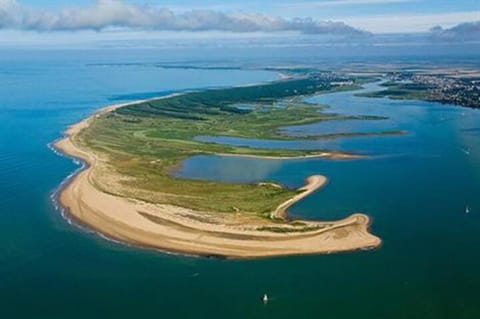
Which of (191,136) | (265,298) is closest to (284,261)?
(265,298)

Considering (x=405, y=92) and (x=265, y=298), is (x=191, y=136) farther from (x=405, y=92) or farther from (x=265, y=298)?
(x=405, y=92)

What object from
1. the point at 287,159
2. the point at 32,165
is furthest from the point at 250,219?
the point at 32,165

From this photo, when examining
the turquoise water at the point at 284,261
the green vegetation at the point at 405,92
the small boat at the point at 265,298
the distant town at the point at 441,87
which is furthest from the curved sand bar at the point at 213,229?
the green vegetation at the point at 405,92

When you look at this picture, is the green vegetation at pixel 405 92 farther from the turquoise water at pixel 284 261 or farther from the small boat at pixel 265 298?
the small boat at pixel 265 298

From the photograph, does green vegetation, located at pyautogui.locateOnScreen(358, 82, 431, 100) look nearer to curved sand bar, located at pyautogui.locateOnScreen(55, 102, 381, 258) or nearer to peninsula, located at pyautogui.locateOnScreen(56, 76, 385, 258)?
peninsula, located at pyautogui.locateOnScreen(56, 76, 385, 258)

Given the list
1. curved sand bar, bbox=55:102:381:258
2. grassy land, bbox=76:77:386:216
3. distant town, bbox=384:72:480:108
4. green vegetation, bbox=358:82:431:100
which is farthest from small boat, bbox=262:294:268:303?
green vegetation, bbox=358:82:431:100

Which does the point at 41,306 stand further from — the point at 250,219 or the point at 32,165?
the point at 32,165

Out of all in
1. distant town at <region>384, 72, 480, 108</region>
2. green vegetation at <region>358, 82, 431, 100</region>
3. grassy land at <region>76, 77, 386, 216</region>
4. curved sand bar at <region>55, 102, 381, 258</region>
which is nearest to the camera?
curved sand bar at <region>55, 102, 381, 258</region>
